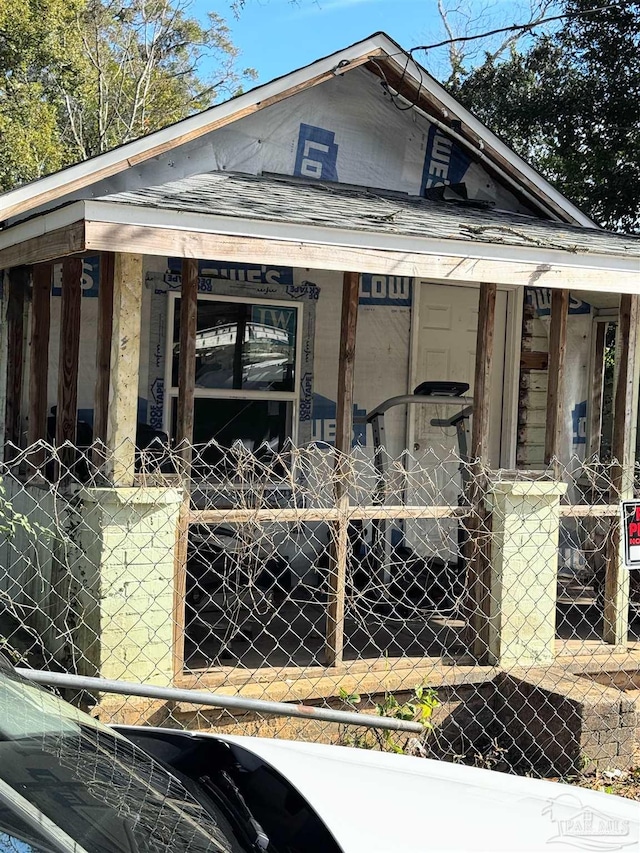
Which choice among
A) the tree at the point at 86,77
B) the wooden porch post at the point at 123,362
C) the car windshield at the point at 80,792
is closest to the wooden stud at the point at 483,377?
the wooden porch post at the point at 123,362

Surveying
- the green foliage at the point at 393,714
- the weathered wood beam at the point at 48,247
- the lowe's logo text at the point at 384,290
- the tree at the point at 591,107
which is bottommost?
the green foliage at the point at 393,714

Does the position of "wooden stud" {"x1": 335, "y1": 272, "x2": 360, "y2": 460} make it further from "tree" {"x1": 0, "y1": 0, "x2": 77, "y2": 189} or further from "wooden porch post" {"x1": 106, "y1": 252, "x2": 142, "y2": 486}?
"tree" {"x1": 0, "y1": 0, "x2": 77, "y2": 189}

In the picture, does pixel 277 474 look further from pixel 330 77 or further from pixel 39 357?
pixel 330 77

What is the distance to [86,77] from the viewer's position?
21938 mm

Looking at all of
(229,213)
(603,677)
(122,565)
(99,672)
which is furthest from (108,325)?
(603,677)

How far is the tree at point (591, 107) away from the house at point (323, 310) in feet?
17.5

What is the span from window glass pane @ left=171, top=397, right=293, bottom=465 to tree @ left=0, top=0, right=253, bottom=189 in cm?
1186

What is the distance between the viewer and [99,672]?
482 centimetres

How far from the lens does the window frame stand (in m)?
8.16

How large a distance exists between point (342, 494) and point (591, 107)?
1137 centimetres

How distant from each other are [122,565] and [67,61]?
1783 cm

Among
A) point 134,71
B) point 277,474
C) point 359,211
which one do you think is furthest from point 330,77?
point 134,71

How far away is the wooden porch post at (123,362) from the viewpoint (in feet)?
16.5

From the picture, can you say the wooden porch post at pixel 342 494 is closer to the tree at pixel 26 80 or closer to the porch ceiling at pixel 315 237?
the porch ceiling at pixel 315 237
